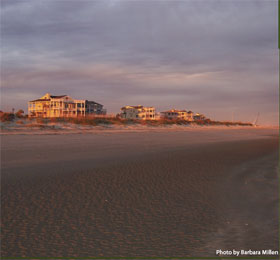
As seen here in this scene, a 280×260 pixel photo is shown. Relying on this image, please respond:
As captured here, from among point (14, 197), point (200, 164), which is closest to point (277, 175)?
point (200, 164)

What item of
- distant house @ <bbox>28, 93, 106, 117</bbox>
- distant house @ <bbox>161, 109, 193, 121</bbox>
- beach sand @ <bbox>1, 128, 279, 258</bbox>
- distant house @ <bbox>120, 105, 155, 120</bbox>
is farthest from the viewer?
distant house @ <bbox>161, 109, 193, 121</bbox>

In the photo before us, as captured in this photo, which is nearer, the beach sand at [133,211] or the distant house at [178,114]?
the beach sand at [133,211]

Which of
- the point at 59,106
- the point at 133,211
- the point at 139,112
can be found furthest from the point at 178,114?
the point at 133,211

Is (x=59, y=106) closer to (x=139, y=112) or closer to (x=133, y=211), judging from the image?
(x=139, y=112)

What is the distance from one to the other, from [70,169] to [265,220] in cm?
539

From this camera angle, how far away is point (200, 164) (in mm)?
9102

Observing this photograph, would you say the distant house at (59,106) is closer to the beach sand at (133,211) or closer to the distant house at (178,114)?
A: the distant house at (178,114)

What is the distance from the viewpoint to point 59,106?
2500 inches

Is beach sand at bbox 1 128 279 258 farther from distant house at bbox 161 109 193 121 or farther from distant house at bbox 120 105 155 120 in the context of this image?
distant house at bbox 161 109 193 121

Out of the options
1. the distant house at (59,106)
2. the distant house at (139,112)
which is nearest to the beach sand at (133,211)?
the distant house at (59,106)

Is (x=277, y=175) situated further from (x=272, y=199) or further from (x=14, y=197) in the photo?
(x=14, y=197)

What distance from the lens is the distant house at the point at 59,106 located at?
2499 inches

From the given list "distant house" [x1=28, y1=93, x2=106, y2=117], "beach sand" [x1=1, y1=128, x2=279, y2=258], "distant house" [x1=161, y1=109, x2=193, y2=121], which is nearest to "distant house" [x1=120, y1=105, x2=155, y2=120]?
"distant house" [x1=161, y1=109, x2=193, y2=121]

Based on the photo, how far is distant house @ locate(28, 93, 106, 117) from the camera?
63.5 m
